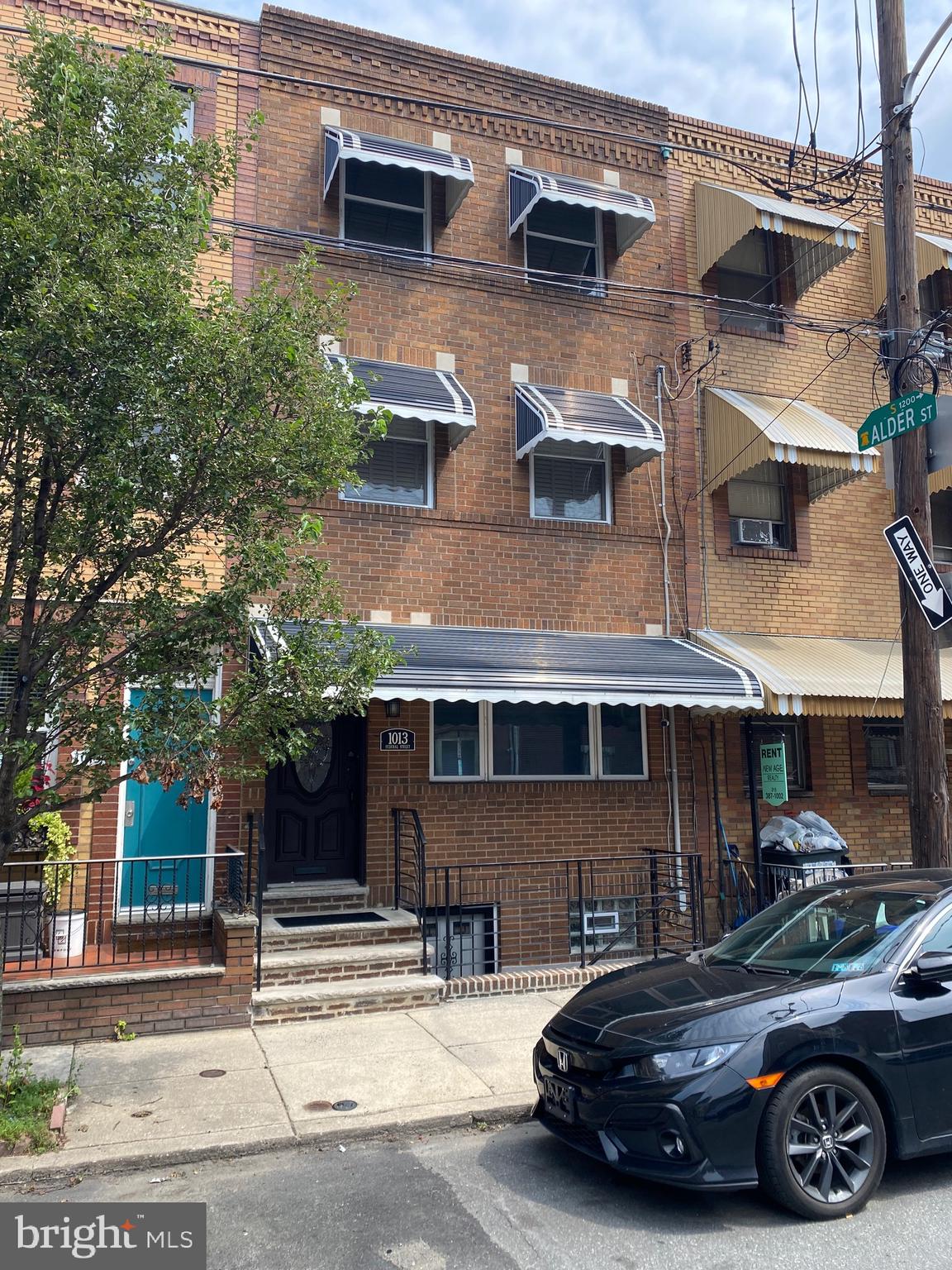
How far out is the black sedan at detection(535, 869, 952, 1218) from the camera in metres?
4.34

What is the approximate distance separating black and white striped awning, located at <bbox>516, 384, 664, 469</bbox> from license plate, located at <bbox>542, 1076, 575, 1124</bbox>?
23.3 ft

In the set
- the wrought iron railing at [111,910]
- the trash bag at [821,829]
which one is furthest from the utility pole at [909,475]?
the wrought iron railing at [111,910]

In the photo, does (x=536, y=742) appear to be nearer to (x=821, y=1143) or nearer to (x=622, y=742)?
(x=622, y=742)

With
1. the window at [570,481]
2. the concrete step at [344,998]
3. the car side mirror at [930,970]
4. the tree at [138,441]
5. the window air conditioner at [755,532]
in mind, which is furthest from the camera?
the window air conditioner at [755,532]

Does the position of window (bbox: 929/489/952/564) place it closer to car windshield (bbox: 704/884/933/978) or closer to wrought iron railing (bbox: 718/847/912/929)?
wrought iron railing (bbox: 718/847/912/929)

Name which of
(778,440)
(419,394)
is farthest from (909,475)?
(419,394)

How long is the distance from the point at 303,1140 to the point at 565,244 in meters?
10.4

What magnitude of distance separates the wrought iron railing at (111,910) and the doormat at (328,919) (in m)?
0.52

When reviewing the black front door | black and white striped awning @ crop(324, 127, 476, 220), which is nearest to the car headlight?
the black front door

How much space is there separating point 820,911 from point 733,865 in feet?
17.6

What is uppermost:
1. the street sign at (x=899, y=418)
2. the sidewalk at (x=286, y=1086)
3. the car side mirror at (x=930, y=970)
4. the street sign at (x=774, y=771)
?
the street sign at (x=899, y=418)

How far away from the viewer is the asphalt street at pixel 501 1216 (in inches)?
161

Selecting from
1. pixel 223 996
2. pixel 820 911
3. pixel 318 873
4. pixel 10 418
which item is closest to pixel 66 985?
pixel 223 996

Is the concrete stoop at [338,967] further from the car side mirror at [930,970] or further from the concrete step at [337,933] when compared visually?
the car side mirror at [930,970]
